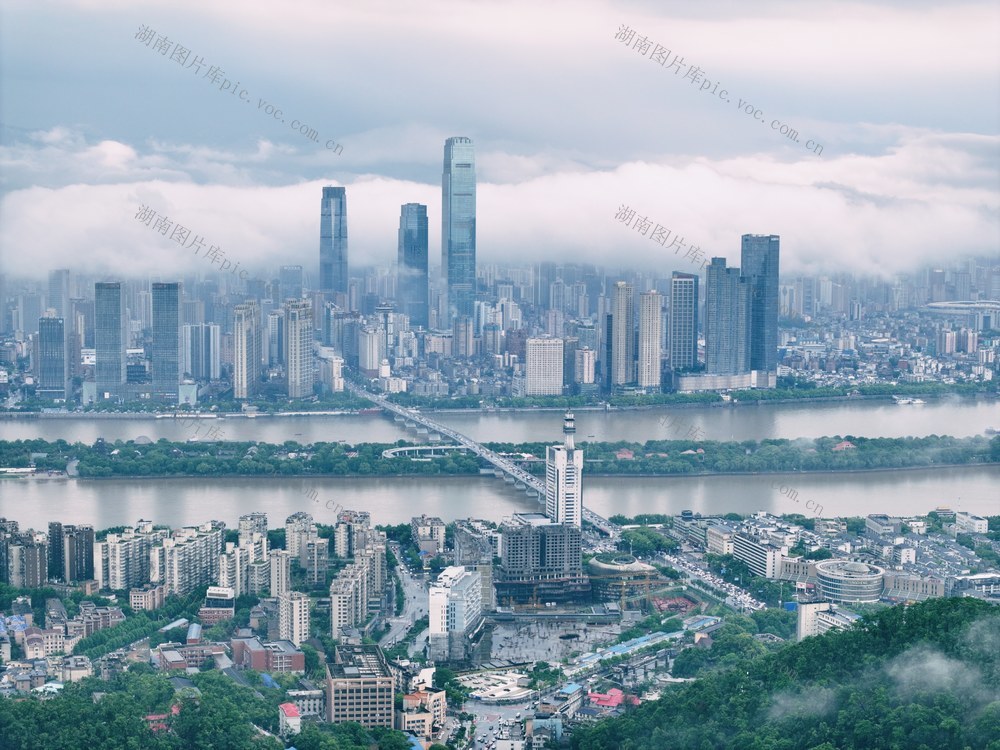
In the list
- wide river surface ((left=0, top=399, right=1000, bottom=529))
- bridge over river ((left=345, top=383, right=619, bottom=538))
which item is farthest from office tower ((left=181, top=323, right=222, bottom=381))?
wide river surface ((left=0, top=399, right=1000, bottom=529))

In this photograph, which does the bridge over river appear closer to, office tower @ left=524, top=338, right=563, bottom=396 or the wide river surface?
the wide river surface

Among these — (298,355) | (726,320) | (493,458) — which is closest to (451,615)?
(493,458)

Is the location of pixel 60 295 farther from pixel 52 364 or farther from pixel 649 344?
pixel 649 344

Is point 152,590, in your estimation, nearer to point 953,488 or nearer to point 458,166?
point 953,488

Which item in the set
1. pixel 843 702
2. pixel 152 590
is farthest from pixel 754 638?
pixel 152 590

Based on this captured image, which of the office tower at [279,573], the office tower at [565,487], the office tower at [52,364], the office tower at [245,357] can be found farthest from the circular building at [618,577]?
the office tower at [52,364]
